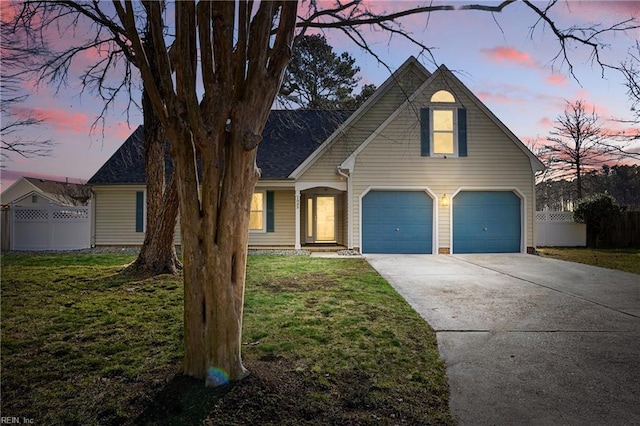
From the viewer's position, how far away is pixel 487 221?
43.7ft

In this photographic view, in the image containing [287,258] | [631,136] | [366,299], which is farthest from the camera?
[631,136]

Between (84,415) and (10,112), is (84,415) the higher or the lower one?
the lower one

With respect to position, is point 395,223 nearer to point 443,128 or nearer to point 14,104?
point 443,128

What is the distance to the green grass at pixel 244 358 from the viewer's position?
103 inches

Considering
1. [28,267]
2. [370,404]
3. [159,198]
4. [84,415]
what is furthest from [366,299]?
[28,267]

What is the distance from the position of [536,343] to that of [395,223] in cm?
917

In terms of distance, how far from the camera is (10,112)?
31.3 feet

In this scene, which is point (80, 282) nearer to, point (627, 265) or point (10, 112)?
point (10, 112)

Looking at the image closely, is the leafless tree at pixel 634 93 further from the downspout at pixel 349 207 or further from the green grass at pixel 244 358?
the green grass at pixel 244 358

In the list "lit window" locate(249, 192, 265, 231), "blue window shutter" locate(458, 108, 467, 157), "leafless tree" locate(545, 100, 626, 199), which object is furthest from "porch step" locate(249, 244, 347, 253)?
"leafless tree" locate(545, 100, 626, 199)

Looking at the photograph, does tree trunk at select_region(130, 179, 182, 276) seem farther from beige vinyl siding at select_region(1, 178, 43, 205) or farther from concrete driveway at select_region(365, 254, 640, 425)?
beige vinyl siding at select_region(1, 178, 43, 205)

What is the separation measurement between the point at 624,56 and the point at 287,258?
13.9 meters

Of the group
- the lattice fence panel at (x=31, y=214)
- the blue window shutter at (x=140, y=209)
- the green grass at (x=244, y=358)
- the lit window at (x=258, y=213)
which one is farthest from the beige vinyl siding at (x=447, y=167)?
the lattice fence panel at (x=31, y=214)

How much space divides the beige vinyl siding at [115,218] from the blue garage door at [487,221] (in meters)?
10.8
